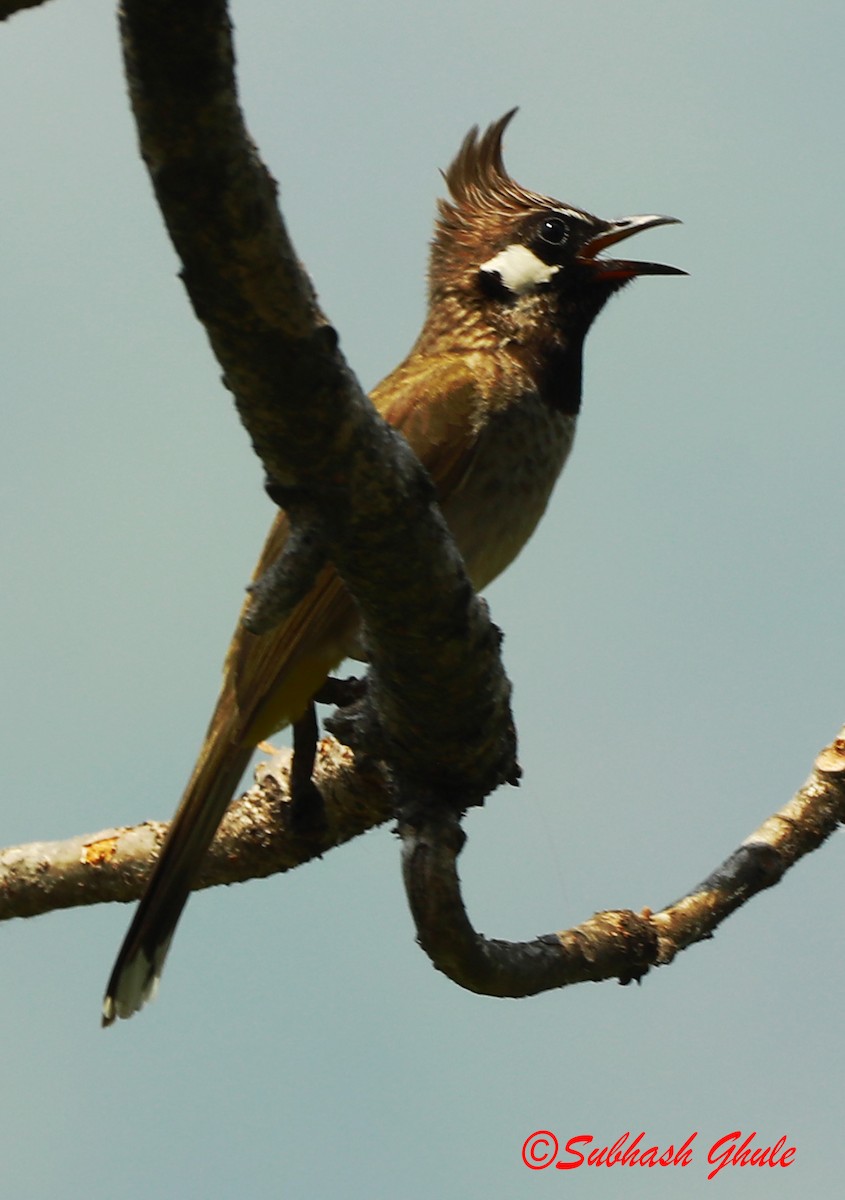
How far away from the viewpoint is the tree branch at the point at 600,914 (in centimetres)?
336

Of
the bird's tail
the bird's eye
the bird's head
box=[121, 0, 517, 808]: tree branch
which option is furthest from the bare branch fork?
the bird's eye

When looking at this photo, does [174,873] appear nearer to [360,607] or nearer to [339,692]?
[339,692]

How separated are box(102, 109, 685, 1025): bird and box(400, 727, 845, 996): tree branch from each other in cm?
85

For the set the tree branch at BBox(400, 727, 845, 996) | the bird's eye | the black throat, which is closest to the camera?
the tree branch at BBox(400, 727, 845, 996)

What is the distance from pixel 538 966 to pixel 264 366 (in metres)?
1.62

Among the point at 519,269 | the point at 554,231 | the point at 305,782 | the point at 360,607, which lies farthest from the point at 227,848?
the point at 554,231

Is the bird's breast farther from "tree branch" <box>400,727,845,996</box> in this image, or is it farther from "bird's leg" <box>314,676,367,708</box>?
"tree branch" <box>400,727,845,996</box>

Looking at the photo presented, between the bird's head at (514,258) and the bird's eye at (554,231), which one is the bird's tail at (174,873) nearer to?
the bird's head at (514,258)

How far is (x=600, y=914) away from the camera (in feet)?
12.4

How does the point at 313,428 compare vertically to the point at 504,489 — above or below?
below

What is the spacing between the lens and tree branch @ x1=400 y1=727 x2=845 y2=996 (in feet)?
11.0

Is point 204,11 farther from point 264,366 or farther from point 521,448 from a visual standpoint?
point 521,448

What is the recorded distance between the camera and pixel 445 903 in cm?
334

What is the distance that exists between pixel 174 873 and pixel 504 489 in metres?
1.44
